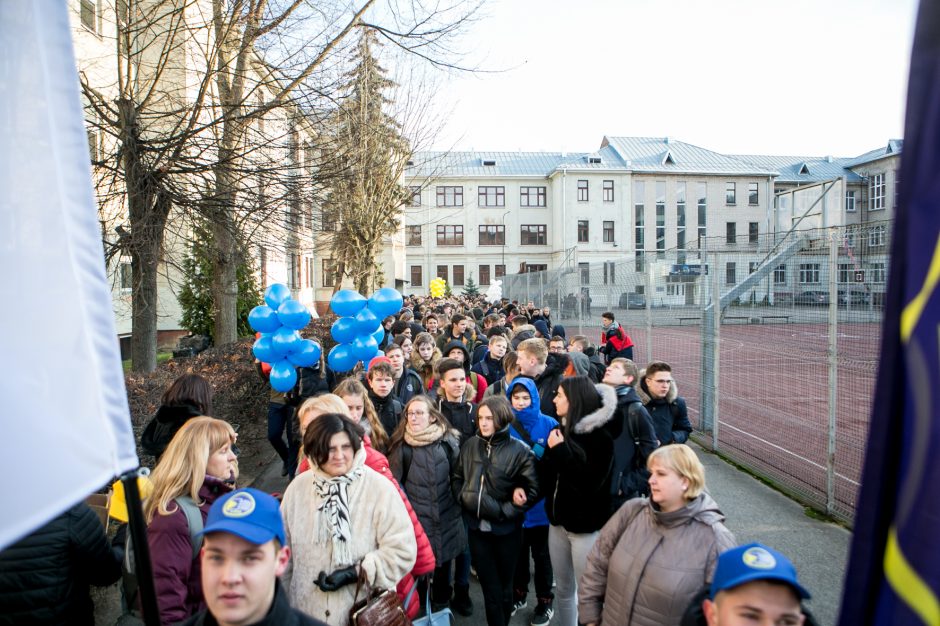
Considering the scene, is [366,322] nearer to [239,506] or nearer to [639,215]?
[239,506]

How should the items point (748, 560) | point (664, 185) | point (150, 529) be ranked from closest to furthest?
point (748, 560) → point (150, 529) → point (664, 185)

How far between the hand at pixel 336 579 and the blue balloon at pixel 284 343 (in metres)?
4.62

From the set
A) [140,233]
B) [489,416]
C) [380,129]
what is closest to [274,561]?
[489,416]

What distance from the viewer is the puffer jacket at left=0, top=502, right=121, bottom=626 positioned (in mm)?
2537

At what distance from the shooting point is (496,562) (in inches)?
166

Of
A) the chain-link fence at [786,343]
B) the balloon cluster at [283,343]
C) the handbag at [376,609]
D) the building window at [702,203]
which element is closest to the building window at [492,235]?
the building window at [702,203]

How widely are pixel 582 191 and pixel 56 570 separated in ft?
191

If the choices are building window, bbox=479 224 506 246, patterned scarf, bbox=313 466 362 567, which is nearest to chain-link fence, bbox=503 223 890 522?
patterned scarf, bbox=313 466 362 567

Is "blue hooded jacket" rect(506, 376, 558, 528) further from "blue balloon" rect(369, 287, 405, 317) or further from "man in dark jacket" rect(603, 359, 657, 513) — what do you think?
"blue balloon" rect(369, 287, 405, 317)

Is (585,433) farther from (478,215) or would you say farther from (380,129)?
(478,215)

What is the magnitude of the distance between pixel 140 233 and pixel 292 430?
3.55 metres

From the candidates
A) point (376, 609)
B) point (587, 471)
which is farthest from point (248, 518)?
point (587, 471)

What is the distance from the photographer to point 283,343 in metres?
7.15

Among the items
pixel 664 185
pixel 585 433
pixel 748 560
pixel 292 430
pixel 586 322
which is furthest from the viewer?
pixel 664 185
